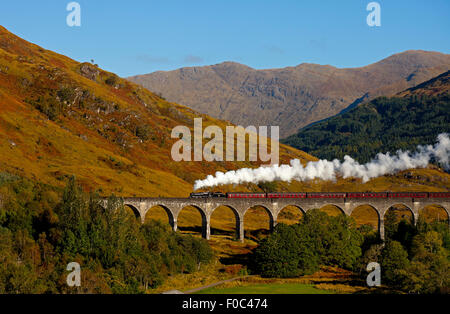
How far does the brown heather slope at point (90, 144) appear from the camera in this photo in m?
122

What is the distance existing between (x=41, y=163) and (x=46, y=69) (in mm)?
72700

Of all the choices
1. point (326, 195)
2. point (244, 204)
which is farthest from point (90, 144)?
point (326, 195)

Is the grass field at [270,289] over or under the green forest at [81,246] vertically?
under

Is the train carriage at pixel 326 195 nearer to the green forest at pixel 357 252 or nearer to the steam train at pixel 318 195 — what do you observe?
the steam train at pixel 318 195

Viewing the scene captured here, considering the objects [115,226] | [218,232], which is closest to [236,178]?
[218,232]

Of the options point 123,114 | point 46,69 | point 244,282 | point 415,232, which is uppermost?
point 46,69

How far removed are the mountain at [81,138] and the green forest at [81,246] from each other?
3205cm

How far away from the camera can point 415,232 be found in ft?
270

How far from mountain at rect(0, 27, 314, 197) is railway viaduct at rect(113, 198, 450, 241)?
25828mm

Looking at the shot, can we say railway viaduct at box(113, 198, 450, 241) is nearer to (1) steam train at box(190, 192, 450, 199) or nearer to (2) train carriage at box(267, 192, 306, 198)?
(1) steam train at box(190, 192, 450, 199)

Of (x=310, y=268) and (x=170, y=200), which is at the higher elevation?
(x=170, y=200)

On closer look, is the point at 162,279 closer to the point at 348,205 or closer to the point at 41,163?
the point at 348,205

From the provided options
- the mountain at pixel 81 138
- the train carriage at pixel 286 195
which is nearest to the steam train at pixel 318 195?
the train carriage at pixel 286 195

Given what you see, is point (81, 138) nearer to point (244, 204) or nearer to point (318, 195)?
point (244, 204)
